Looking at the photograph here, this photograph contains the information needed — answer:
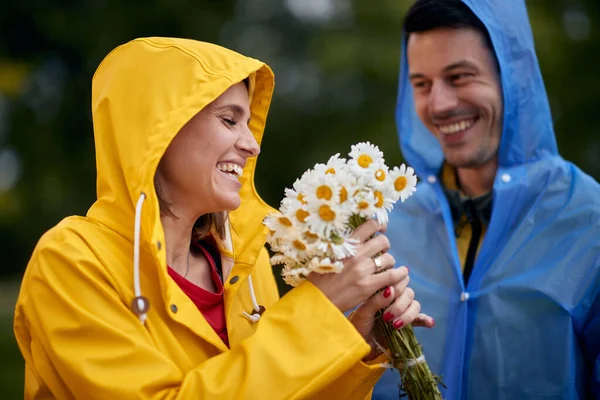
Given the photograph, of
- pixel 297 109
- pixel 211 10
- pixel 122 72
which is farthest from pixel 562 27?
pixel 122 72

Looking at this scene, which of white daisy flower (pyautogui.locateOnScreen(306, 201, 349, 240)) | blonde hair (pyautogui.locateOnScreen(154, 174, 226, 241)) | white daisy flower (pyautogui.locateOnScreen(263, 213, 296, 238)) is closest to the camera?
white daisy flower (pyautogui.locateOnScreen(306, 201, 349, 240))

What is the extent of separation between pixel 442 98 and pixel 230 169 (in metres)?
1.24

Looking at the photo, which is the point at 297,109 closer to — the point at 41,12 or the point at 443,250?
the point at 41,12

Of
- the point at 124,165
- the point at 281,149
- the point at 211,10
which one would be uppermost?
the point at 211,10

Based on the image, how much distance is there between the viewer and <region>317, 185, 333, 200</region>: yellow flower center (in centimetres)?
246

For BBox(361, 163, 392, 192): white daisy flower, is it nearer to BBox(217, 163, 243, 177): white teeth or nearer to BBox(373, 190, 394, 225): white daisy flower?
BBox(373, 190, 394, 225): white daisy flower

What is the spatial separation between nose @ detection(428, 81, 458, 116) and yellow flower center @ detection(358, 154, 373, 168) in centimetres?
109

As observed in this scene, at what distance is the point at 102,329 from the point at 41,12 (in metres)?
7.42

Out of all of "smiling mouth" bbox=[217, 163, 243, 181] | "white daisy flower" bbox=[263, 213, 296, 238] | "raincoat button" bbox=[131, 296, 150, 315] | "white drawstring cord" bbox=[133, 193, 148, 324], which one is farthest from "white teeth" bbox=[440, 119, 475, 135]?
Result: "raincoat button" bbox=[131, 296, 150, 315]

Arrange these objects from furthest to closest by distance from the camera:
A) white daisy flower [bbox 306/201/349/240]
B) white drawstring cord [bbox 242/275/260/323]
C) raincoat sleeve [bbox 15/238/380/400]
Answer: white drawstring cord [bbox 242/275/260/323]
white daisy flower [bbox 306/201/349/240]
raincoat sleeve [bbox 15/238/380/400]

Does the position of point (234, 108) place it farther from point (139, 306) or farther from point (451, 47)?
point (451, 47)

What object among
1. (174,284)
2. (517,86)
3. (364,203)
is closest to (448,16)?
(517,86)

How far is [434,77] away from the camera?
3584mm

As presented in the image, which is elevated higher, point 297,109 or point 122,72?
point 122,72
